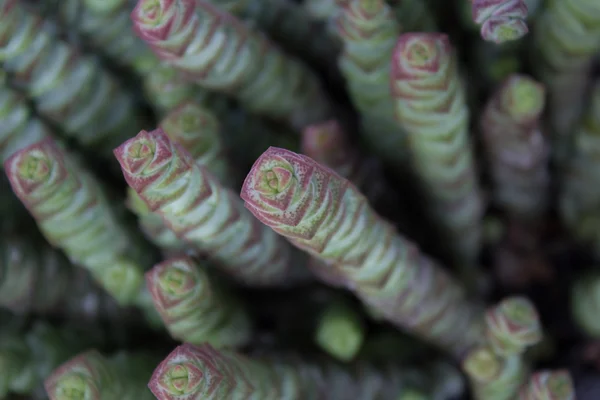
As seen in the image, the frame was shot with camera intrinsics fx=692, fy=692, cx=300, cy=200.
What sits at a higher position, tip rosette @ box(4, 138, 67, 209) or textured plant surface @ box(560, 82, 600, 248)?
tip rosette @ box(4, 138, 67, 209)

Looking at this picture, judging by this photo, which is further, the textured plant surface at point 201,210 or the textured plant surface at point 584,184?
the textured plant surface at point 584,184

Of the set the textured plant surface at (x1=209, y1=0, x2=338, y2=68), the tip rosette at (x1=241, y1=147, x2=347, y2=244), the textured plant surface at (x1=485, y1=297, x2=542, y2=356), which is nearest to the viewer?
the tip rosette at (x1=241, y1=147, x2=347, y2=244)

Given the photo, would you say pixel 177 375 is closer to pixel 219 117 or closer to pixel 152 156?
pixel 152 156

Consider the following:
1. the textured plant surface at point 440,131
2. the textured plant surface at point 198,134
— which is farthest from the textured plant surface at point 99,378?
the textured plant surface at point 440,131

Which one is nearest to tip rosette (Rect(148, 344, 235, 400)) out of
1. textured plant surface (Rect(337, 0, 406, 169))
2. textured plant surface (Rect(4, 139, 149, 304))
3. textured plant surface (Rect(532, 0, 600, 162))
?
textured plant surface (Rect(4, 139, 149, 304))

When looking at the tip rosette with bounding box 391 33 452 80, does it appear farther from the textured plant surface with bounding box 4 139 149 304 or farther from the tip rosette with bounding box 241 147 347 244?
the textured plant surface with bounding box 4 139 149 304

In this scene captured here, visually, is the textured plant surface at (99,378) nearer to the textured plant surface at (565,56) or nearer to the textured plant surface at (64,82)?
the textured plant surface at (64,82)

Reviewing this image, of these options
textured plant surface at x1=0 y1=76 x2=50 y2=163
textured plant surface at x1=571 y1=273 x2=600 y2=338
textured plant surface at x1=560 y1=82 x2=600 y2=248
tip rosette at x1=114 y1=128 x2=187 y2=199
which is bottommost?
textured plant surface at x1=571 y1=273 x2=600 y2=338
